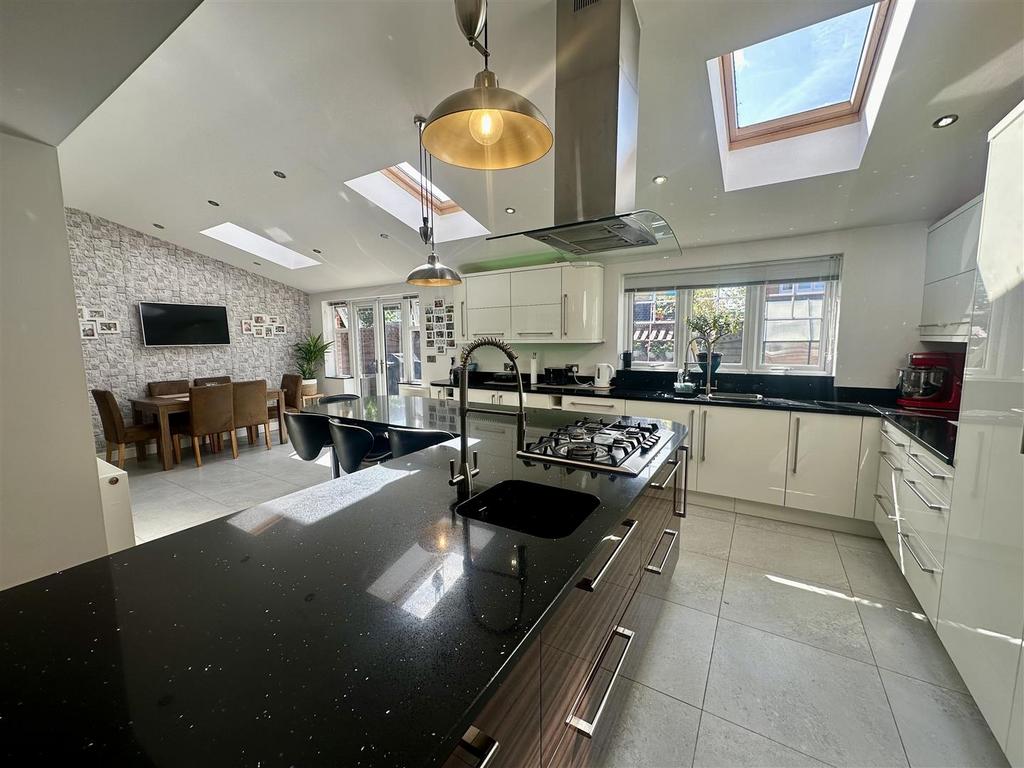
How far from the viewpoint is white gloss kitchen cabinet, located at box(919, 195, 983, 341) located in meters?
2.04

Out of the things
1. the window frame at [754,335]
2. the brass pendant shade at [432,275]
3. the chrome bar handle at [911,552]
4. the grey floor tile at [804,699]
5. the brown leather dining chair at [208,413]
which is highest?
the brass pendant shade at [432,275]

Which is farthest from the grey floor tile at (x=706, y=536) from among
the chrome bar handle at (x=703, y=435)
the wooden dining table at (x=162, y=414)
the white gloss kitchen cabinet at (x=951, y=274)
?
the wooden dining table at (x=162, y=414)

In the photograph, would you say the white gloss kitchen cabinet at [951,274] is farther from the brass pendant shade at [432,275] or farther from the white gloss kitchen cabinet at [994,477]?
the brass pendant shade at [432,275]

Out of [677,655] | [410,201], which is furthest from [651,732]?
[410,201]

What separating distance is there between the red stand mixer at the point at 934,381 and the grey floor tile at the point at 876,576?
0.96 m

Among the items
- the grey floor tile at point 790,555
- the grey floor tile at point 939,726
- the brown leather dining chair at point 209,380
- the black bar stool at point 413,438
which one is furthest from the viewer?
the brown leather dining chair at point 209,380

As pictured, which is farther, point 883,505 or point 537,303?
point 537,303

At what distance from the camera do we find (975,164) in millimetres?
2025

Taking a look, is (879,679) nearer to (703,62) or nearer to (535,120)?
(535,120)

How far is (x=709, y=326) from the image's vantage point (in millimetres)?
3301

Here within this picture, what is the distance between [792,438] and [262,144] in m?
4.37

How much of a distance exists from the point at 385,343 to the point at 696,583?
540 centimetres

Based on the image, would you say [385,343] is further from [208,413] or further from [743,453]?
[743,453]

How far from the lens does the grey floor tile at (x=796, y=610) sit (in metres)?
1.78
